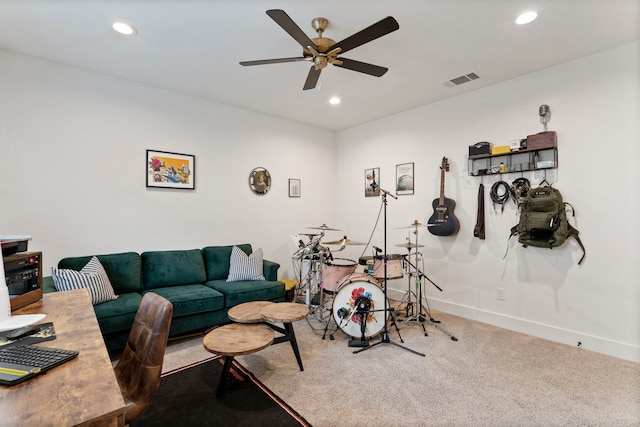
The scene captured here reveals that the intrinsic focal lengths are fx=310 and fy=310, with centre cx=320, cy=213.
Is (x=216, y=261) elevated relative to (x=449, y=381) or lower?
elevated

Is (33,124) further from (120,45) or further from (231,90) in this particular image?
(231,90)

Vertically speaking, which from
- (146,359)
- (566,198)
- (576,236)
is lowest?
(146,359)

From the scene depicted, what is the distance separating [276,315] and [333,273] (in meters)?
0.97

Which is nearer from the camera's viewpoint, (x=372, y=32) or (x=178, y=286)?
(x=372, y=32)

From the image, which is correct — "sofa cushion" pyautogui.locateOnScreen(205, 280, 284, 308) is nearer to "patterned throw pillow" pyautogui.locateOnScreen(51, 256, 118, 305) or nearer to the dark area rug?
the dark area rug

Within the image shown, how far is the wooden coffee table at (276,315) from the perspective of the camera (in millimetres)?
2453

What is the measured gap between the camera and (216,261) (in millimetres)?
3840

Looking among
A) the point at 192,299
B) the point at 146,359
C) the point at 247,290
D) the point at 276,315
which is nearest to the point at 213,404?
the point at 276,315

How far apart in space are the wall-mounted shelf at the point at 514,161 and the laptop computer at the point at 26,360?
382 centimetres

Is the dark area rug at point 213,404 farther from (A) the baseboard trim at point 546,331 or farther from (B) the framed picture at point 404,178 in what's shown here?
(B) the framed picture at point 404,178

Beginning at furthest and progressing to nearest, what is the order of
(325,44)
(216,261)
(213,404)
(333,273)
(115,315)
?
(216,261) → (333,273) → (115,315) → (325,44) → (213,404)

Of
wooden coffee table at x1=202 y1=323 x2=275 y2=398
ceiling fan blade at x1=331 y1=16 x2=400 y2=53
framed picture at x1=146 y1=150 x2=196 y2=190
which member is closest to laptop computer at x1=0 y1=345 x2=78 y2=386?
wooden coffee table at x1=202 y1=323 x2=275 y2=398

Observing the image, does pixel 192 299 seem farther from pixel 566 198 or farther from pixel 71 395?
pixel 566 198

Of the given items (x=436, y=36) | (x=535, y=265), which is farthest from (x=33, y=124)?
(x=535, y=265)
